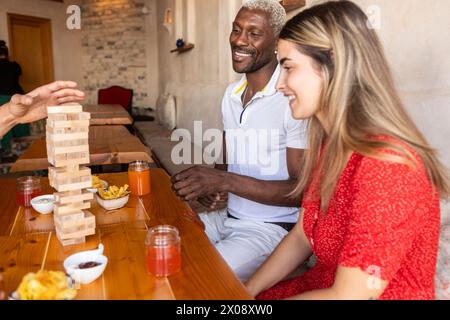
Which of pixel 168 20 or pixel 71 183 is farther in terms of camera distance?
pixel 168 20

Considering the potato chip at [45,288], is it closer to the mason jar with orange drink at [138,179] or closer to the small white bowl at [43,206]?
the small white bowl at [43,206]

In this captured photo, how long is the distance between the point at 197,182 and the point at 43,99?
691 millimetres

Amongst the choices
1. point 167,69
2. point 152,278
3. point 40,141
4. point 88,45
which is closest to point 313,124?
point 152,278

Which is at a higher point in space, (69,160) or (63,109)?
(63,109)

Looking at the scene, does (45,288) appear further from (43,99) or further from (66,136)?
(43,99)

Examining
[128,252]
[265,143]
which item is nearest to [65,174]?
[128,252]

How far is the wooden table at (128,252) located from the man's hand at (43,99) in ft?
1.19

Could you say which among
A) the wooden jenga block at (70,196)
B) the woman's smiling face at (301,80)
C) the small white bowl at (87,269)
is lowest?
the small white bowl at (87,269)

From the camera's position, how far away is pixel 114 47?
856 centimetres

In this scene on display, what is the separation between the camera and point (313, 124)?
1.36 metres

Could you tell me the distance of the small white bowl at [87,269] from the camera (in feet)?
3.04

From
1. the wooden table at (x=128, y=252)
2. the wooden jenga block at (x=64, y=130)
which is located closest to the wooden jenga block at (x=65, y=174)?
the wooden jenga block at (x=64, y=130)
